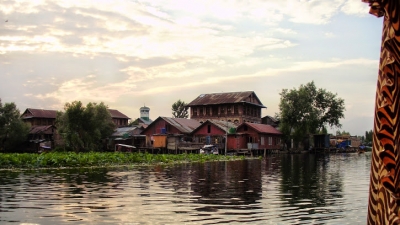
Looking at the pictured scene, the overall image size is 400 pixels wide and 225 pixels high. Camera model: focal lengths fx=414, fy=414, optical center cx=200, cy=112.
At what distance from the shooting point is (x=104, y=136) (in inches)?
2778

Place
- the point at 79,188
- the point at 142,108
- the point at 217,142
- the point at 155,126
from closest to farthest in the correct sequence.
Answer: the point at 79,188 → the point at 217,142 → the point at 155,126 → the point at 142,108

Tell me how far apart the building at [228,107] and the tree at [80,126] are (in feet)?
60.0

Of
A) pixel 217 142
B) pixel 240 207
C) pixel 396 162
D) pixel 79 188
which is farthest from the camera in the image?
pixel 217 142

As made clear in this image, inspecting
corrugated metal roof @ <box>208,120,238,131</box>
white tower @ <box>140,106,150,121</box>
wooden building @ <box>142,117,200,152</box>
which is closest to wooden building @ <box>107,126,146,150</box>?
wooden building @ <box>142,117,200,152</box>

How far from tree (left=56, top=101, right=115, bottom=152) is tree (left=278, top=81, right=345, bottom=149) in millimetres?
30783

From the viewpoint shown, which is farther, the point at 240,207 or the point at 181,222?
the point at 240,207

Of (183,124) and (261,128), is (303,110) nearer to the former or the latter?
(261,128)

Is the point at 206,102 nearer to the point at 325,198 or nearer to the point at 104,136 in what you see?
the point at 104,136

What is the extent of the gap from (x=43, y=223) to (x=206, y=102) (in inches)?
2567

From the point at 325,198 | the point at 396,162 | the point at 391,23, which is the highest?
the point at 391,23

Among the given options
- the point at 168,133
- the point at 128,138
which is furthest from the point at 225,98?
the point at 128,138

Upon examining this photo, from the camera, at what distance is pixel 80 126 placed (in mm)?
63344

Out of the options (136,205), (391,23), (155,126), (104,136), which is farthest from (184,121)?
(391,23)

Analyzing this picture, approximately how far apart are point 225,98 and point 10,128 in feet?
118
